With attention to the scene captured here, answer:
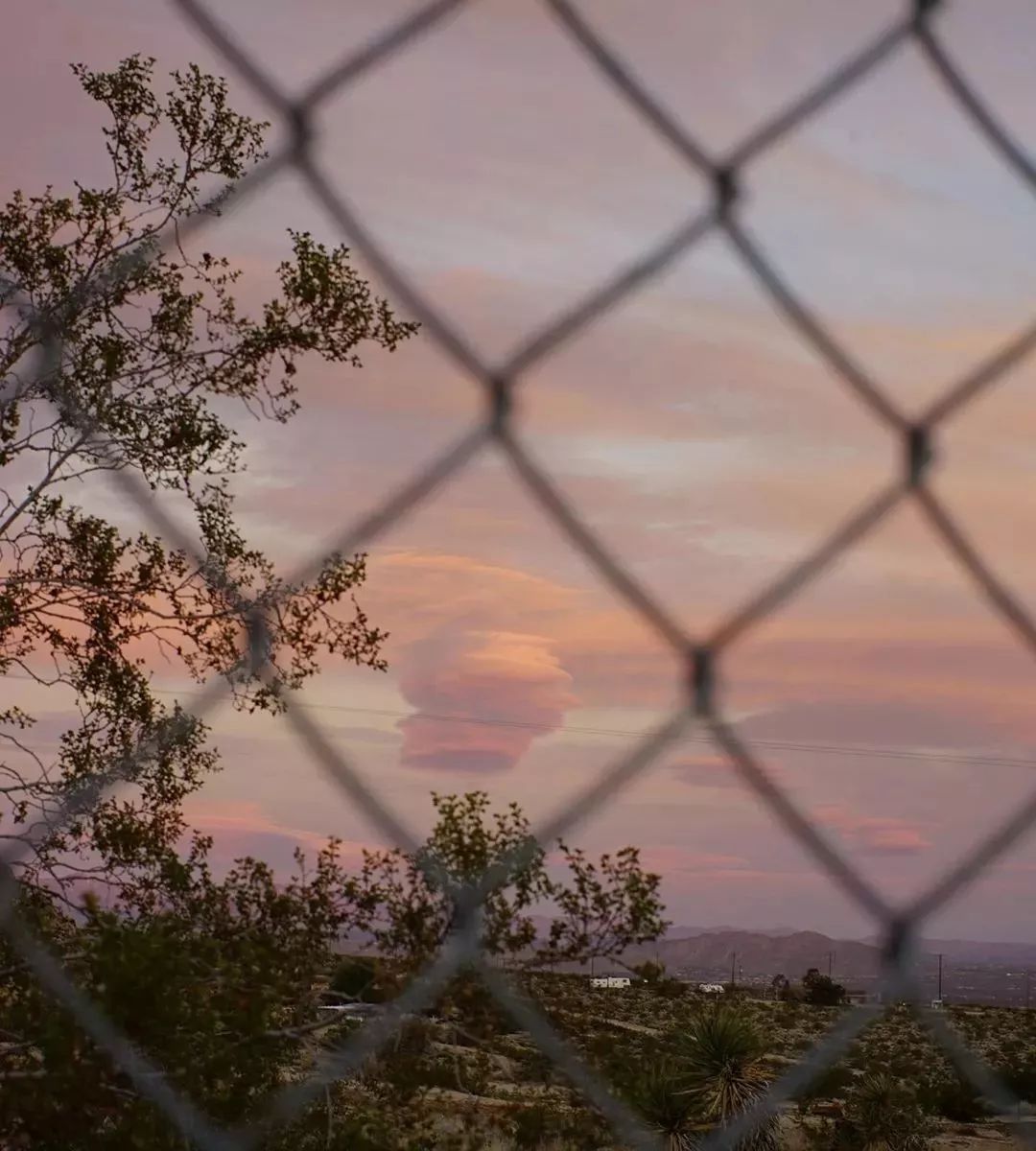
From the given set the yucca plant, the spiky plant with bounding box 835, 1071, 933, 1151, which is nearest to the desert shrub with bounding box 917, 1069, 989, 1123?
the spiky plant with bounding box 835, 1071, 933, 1151

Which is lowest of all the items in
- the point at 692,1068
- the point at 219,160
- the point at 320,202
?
the point at 320,202

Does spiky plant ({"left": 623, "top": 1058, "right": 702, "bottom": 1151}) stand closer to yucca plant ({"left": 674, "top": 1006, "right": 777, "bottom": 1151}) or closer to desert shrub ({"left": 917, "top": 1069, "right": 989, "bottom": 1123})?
yucca plant ({"left": 674, "top": 1006, "right": 777, "bottom": 1151})

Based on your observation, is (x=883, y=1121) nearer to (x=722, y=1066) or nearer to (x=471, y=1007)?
(x=722, y=1066)

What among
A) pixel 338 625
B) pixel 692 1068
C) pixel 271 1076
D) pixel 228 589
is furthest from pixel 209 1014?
pixel 692 1068

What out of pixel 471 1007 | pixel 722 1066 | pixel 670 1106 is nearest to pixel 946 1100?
pixel 670 1106

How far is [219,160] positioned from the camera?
11.4 feet

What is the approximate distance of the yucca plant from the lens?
24.6ft

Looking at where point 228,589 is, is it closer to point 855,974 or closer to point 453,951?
point 453,951

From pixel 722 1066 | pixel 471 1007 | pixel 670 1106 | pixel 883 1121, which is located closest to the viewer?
pixel 471 1007

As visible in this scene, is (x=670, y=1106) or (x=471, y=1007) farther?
(x=670, y=1106)

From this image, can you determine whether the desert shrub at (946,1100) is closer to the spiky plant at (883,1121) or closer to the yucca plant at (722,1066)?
the spiky plant at (883,1121)

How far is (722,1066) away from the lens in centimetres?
759

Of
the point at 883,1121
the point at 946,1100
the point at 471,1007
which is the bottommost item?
the point at 471,1007

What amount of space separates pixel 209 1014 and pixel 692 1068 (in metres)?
5.67
